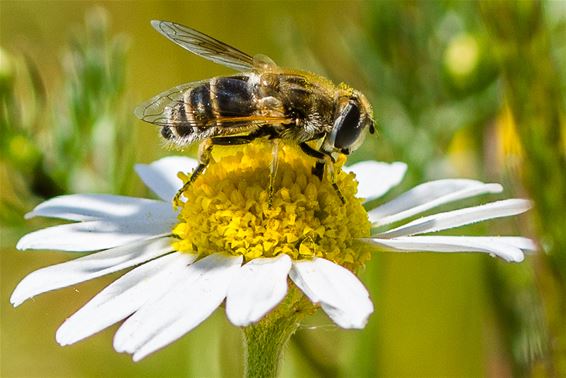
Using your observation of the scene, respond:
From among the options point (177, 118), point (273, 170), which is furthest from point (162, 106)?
point (273, 170)

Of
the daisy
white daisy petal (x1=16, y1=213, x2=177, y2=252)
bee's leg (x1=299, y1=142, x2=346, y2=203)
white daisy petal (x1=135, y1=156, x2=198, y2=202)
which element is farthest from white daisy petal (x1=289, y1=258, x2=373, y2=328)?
white daisy petal (x1=135, y1=156, x2=198, y2=202)

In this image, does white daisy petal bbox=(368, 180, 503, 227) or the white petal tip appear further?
white daisy petal bbox=(368, 180, 503, 227)

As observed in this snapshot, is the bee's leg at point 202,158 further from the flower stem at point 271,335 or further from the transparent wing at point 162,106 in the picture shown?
the flower stem at point 271,335

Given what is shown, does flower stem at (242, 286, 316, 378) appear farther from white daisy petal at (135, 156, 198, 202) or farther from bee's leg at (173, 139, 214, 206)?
white daisy petal at (135, 156, 198, 202)

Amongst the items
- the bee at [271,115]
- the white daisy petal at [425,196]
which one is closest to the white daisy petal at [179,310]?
the bee at [271,115]

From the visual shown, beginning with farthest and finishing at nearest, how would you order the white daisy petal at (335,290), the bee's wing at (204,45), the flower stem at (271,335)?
1. the bee's wing at (204,45)
2. the flower stem at (271,335)
3. the white daisy petal at (335,290)

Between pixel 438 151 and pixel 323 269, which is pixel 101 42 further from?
pixel 323 269
